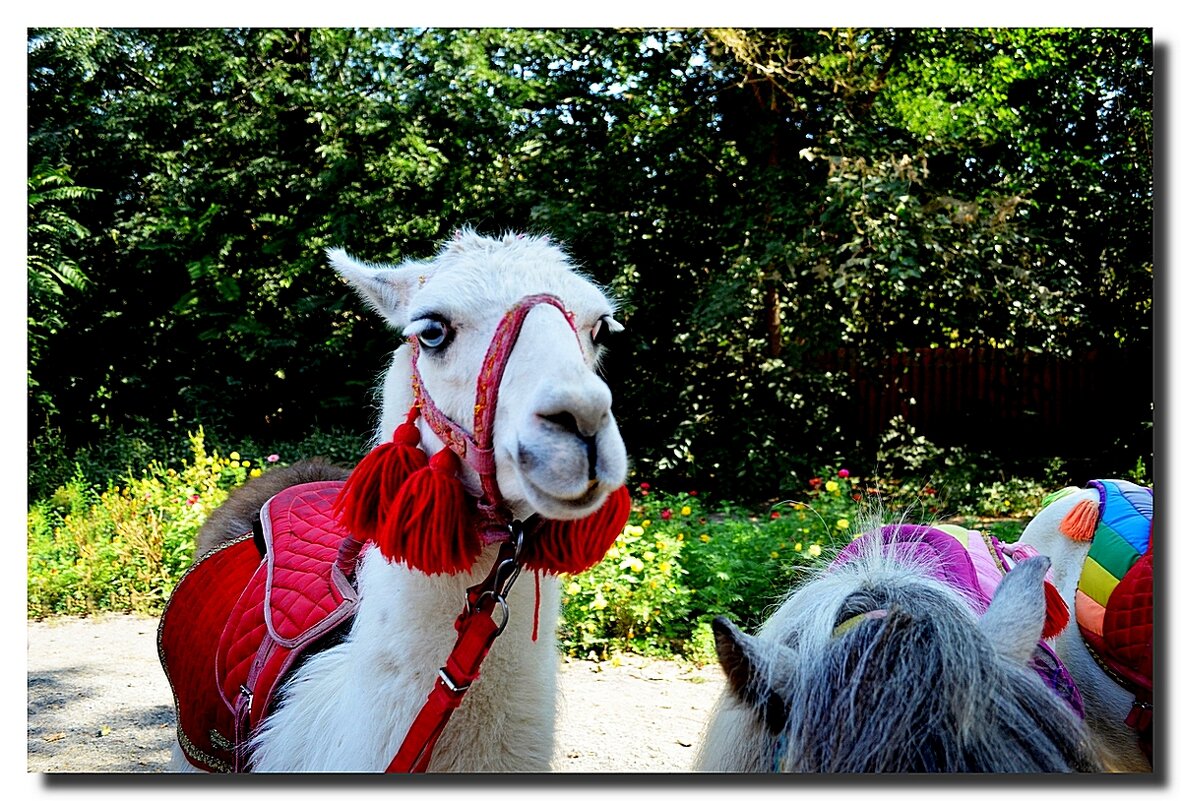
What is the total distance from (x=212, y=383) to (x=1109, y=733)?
3610 mm

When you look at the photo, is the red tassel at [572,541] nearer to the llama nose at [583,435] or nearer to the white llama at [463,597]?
the white llama at [463,597]

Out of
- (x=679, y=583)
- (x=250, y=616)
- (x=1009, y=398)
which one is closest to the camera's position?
(x=250, y=616)

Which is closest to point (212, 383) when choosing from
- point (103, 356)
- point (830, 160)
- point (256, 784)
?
point (103, 356)

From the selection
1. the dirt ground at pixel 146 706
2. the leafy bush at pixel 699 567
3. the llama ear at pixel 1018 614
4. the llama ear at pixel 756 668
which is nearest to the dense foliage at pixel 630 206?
the leafy bush at pixel 699 567

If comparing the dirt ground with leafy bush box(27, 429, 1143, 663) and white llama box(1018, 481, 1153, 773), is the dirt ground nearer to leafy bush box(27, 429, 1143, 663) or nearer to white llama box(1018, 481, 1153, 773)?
leafy bush box(27, 429, 1143, 663)

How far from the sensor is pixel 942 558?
143cm

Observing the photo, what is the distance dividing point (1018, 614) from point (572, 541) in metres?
0.54

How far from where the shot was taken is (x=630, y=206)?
12.9ft

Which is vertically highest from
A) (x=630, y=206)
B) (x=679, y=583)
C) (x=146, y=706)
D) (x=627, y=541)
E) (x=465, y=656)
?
(x=630, y=206)

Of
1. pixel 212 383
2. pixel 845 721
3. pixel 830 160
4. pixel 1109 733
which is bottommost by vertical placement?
pixel 1109 733

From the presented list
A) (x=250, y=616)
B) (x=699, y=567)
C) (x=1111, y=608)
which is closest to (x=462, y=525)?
(x=250, y=616)

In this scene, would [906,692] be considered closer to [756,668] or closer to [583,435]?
[756,668]

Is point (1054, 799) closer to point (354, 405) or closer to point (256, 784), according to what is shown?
point (256, 784)

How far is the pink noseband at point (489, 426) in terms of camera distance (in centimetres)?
101
